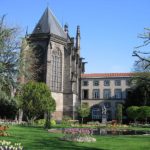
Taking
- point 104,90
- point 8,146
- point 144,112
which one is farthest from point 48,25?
point 8,146

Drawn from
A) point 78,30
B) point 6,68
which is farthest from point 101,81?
point 6,68

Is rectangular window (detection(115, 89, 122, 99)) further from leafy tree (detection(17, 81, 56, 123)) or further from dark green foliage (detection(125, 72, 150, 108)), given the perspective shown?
leafy tree (detection(17, 81, 56, 123))

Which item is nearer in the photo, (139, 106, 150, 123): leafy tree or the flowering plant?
the flowering plant

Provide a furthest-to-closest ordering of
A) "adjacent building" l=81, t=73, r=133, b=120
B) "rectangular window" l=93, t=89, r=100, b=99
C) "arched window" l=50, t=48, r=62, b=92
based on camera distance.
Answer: "rectangular window" l=93, t=89, r=100, b=99, "adjacent building" l=81, t=73, r=133, b=120, "arched window" l=50, t=48, r=62, b=92

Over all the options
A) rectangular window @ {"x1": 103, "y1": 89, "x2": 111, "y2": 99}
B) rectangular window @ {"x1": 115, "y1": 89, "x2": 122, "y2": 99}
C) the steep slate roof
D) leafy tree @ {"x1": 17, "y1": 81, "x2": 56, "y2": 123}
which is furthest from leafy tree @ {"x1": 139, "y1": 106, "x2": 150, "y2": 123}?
the steep slate roof

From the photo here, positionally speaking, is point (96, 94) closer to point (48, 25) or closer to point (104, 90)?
point (104, 90)

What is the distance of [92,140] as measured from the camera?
20453 mm

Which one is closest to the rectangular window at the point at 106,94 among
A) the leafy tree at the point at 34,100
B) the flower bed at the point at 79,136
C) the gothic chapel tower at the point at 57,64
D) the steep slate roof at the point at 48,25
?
the gothic chapel tower at the point at 57,64

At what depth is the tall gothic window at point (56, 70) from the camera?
59438 mm

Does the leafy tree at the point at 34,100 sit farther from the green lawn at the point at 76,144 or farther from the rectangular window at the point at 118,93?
the rectangular window at the point at 118,93

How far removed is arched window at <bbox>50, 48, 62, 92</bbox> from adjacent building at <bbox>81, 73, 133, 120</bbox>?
618 inches

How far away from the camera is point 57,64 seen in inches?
2395

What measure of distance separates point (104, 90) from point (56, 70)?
714 inches

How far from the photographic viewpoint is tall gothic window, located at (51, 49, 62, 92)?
59438 millimetres
